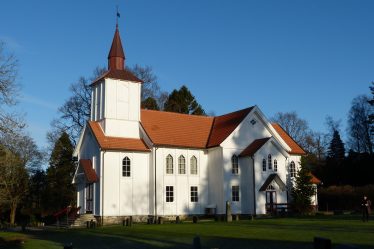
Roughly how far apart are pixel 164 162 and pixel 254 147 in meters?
7.83

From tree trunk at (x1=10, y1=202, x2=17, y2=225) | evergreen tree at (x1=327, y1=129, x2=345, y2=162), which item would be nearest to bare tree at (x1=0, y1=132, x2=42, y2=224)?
tree trunk at (x1=10, y1=202, x2=17, y2=225)

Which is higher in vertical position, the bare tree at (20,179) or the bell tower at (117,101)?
the bell tower at (117,101)

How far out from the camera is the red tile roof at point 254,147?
130 feet

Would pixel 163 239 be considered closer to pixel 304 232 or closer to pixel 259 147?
pixel 304 232

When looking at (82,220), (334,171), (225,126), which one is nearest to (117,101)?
(225,126)

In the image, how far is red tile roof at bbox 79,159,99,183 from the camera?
119 feet

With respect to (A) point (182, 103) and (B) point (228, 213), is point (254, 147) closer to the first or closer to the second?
(B) point (228, 213)

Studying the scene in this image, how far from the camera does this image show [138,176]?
38219 mm

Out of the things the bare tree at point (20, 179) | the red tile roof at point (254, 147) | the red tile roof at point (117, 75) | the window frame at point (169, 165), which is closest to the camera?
the window frame at point (169, 165)

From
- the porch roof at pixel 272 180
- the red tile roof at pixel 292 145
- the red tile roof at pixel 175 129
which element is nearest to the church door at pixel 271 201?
the porch roof at pixel 272 180

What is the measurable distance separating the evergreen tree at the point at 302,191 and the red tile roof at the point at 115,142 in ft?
43.6

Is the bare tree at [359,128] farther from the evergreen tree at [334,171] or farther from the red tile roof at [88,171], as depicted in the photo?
the red tile roof at [88,171]

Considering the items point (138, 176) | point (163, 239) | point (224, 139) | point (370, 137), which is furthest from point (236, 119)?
point (370, 137)

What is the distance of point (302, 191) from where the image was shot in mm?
40719
